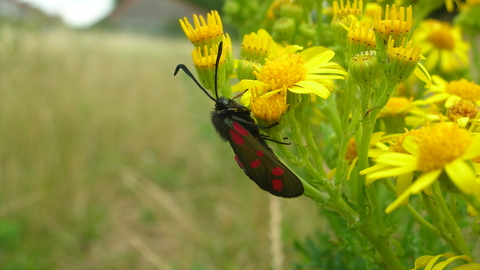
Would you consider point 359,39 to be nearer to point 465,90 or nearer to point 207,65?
point 207,65

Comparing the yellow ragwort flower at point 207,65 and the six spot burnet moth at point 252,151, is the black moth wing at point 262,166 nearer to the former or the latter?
the six spot burnet moth at point 252,151

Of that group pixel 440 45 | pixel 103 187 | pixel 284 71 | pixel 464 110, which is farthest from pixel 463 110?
pixel 103 187

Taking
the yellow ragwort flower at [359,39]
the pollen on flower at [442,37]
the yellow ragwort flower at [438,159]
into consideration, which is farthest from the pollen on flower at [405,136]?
the pollen on flower at [442,37]

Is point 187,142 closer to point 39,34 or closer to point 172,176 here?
point 172,176

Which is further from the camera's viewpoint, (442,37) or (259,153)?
(442,37)

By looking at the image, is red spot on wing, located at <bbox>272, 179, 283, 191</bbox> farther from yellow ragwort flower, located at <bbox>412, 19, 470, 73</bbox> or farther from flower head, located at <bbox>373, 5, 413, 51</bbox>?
yellow ragwort flower, located at <bbox>412, 19, 470, 73</bbox>

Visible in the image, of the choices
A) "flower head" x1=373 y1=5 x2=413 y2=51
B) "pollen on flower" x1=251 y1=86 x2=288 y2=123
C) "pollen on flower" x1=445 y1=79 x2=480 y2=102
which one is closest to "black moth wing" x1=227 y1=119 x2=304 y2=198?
"pollen on flower" x1=251 y1=86 x2=288 y2=123
